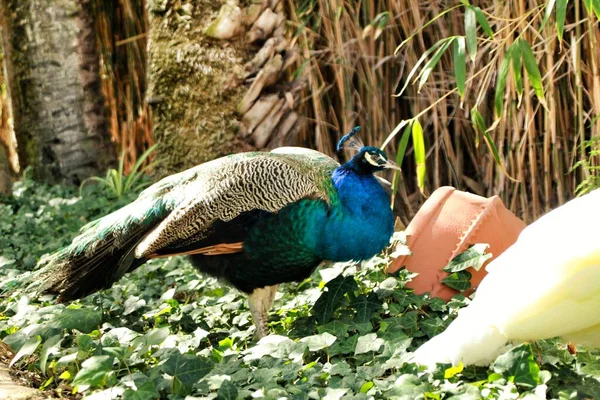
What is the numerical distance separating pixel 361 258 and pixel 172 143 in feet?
6.18

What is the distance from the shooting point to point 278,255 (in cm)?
304

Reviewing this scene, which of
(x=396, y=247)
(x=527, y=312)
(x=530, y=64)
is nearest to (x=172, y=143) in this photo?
(x=396, y=247)

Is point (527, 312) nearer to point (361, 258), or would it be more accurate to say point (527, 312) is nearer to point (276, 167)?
point (361, 258)

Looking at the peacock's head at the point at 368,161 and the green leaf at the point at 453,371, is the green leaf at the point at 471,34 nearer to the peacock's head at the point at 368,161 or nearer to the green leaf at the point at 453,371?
the peacock's head at the point at 368,161

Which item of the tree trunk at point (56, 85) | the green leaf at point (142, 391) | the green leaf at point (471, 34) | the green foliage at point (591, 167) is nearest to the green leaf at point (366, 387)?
the green leaf at point (142, 391)

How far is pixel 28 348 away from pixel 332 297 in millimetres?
999

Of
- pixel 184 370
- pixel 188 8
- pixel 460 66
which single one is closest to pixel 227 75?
pixel 188 8

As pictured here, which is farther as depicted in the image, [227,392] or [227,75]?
[227,75]

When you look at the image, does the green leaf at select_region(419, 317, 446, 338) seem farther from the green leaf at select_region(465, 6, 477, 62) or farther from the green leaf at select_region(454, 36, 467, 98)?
the green leaf at select_region(465, 6, 477, 62)

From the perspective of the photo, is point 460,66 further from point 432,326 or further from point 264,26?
point 264,26

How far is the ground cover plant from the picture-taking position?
2.28 meters

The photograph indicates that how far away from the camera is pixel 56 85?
551 centimetres

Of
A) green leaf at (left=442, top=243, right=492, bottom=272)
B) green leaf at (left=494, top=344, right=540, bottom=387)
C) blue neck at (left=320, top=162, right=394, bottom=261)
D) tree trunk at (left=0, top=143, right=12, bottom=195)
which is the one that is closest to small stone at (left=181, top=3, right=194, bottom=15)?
tree trunk at (left=0, top=143, right=12, bottom=195)

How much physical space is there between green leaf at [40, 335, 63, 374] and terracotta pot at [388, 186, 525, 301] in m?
1.20
